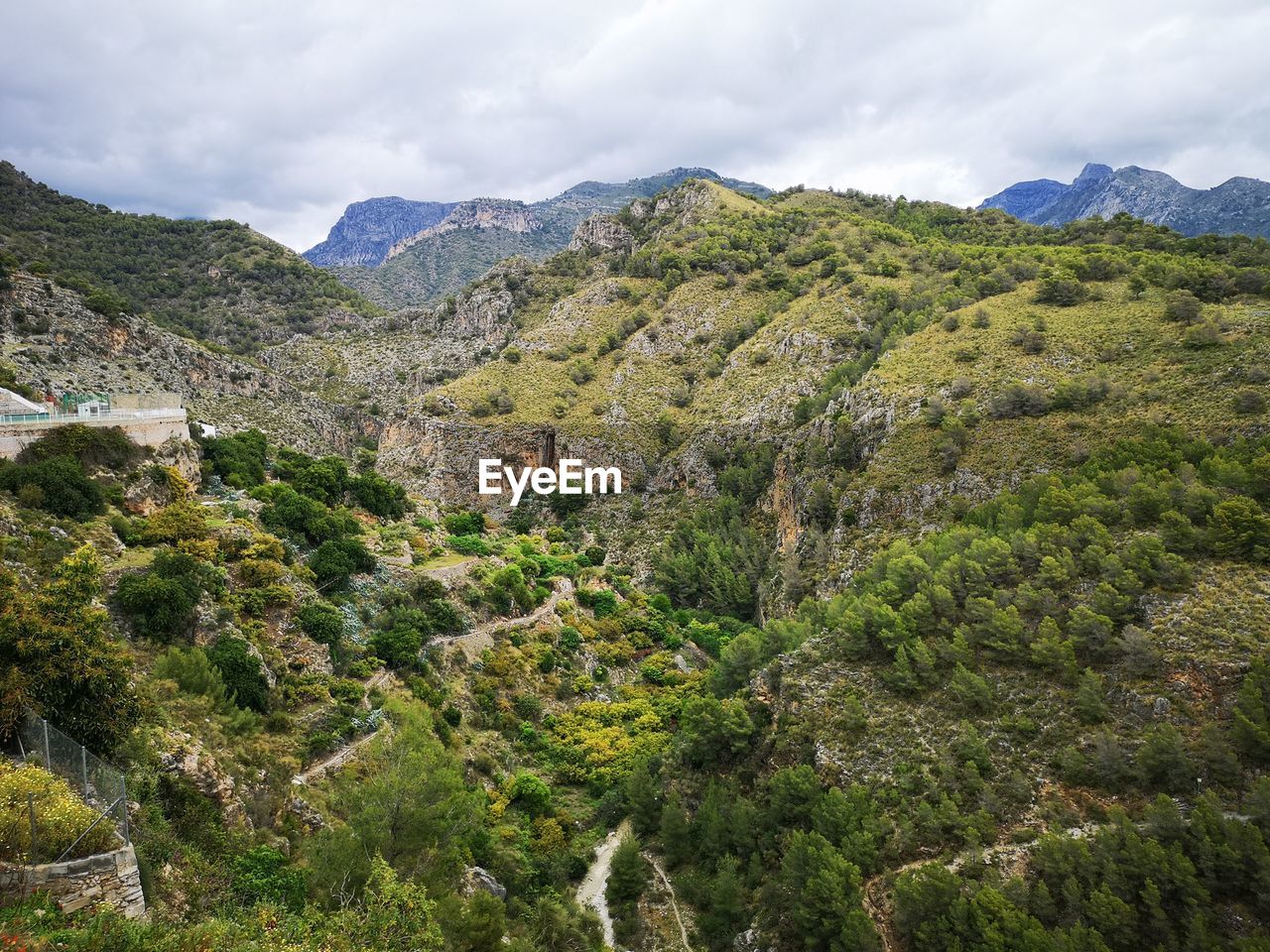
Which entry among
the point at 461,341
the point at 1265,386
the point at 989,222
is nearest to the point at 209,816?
the point at 1265,386

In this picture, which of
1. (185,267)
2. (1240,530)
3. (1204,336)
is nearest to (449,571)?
(1240,530)

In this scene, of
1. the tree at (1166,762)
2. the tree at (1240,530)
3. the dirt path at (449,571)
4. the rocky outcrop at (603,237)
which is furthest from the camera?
the rocky outcrop at (603,237)

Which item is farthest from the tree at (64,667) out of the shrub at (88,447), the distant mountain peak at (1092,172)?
the distant mountain peak at (1092,172)

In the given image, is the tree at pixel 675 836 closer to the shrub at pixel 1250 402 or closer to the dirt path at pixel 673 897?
the dirt path at pixel 673 897

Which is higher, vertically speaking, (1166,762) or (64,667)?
(64,667)

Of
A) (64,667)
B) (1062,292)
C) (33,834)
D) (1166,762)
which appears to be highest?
(1062,292)

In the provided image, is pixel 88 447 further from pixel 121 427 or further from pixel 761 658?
pixel 761 658
